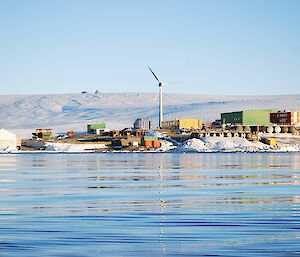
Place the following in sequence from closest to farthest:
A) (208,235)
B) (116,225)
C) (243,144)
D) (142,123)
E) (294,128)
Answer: (208,235) → (116,225) → (243,144) → (294,128) → (142,123)

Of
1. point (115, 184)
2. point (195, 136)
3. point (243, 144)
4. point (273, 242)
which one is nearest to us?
point (273, 242)

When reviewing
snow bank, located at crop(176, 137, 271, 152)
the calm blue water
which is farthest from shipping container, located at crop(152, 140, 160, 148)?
the calm blue water

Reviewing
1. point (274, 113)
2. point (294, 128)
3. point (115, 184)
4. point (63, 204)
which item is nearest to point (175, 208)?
point (63, 204)

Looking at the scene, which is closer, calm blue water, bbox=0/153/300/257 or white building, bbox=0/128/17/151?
calm blue water, bbox=0/153/300/257

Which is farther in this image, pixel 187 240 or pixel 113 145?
pixel 113 145

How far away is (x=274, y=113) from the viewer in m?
129

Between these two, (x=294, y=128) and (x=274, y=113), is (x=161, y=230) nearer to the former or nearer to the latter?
(x=294, y=128)

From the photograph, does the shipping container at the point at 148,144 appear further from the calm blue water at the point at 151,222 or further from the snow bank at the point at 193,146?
the calm blue water at the point at 151,222

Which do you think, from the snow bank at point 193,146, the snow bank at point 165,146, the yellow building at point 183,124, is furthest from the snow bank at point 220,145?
the yellow building at point 183,124

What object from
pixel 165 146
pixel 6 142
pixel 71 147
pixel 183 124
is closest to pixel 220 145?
pixel 165 146

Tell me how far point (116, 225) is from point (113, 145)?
95043 mm

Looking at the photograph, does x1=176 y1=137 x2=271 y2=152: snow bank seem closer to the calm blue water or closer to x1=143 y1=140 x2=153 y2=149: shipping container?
x1=143 y1=140 x2=153 y2=149: shipping container

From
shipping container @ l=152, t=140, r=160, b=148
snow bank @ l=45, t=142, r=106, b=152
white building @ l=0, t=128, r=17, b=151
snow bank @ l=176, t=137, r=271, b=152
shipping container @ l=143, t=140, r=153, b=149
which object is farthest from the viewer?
white building @ l=0, t=128, r=17, b=151

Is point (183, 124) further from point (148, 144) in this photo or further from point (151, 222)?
point (151, 222)
